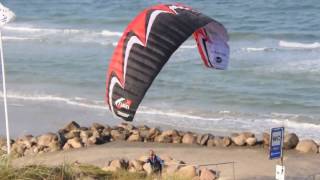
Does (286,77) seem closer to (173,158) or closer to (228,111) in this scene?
(228,111)

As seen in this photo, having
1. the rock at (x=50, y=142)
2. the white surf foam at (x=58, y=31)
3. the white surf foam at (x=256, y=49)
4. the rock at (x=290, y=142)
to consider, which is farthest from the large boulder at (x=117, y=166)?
the white surf foam at (x=58, y=31)

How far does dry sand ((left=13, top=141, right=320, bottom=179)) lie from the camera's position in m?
14.7

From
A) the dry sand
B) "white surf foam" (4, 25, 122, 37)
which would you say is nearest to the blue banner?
the dry sand

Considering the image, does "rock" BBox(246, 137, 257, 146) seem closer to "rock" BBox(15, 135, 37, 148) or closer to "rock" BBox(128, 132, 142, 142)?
"rock" BBox(128, 132, 142, 142)

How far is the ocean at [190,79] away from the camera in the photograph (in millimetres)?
20750

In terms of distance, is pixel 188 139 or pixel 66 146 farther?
pixel 66 146

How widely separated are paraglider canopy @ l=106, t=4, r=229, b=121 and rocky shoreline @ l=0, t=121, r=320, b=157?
521 centimetres

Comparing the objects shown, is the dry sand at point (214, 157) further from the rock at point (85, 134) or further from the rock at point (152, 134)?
the rock at point (85, 134)

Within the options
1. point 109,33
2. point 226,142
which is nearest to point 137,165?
point 226,142

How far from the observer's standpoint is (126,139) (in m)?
17.9

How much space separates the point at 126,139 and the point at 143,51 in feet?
21.7

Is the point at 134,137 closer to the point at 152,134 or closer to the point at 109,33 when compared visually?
the point at 152,134

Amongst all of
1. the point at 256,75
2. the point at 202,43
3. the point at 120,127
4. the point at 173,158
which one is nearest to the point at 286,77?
the point at 256,75

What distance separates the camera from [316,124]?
1966 cm
